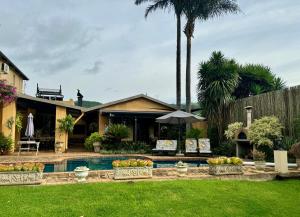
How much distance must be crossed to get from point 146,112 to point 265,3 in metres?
10.1

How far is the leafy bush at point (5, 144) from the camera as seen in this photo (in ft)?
45.8

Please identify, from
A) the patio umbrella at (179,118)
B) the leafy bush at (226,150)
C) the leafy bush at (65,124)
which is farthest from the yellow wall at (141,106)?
the leafy bush at (226,150)

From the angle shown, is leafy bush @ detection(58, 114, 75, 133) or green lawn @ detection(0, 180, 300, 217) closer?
green lawn @ detection(0, 180, 300, 217)

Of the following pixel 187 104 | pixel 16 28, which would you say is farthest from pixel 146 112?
pixel 16 28

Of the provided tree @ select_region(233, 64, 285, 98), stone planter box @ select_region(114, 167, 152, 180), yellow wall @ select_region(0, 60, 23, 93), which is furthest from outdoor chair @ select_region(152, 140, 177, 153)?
tree @ select_region(233, 64, 285, 98)

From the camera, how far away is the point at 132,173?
7102 millimetres

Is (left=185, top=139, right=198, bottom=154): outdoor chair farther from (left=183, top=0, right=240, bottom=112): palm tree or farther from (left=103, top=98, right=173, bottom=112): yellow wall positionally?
(left=103, top=98, right=173, bottom=112): yellow wall

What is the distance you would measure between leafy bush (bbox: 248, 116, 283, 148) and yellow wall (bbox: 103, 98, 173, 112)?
9.06m

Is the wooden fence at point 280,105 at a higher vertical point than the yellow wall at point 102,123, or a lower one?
higher

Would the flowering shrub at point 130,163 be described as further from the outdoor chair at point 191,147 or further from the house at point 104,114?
the house at point 104,114

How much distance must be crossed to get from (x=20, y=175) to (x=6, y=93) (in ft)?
30.1

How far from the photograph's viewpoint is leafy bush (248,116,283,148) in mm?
11539

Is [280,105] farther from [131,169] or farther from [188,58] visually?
[131,169]

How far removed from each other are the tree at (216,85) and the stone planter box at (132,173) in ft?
32.6
